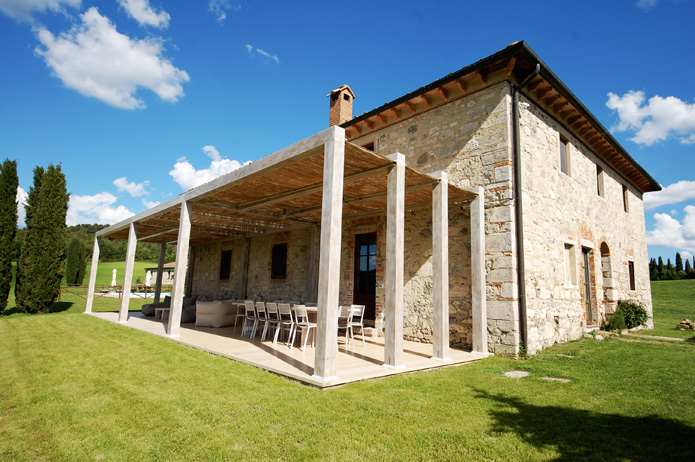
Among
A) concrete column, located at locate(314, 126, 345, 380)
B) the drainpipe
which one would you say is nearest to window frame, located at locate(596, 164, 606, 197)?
the drainpipe

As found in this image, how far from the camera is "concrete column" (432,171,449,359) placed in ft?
18.3

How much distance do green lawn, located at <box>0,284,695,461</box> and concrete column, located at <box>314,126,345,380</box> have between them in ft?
1.23

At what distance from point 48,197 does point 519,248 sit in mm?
15452

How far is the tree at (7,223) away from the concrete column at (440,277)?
1431cm

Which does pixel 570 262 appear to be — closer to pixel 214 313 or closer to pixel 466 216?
pixel 466 216

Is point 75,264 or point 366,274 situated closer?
point 366,274

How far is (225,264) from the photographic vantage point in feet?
48.0

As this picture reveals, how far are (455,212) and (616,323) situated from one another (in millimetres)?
5645

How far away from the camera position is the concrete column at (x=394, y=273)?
4.79 meters

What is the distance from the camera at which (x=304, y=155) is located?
4938mm

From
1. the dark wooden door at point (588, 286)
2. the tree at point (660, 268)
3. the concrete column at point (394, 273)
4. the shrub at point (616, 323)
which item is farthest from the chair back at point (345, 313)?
the tree at point (660, 268)

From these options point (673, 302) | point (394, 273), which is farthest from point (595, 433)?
point (673, 302)

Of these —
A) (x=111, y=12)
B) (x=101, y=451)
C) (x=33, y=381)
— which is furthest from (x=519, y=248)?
(x=111, y=12)

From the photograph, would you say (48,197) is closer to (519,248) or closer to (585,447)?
(519,248)
